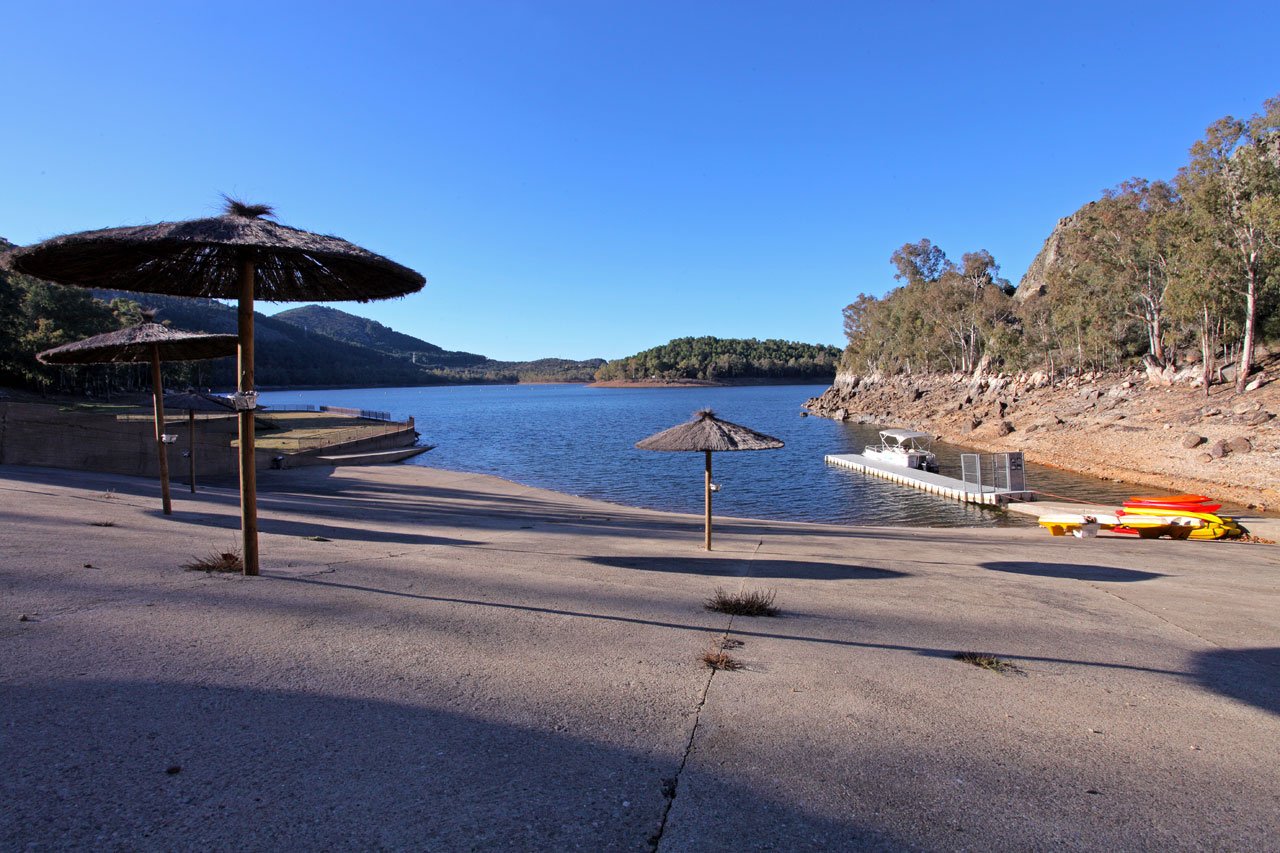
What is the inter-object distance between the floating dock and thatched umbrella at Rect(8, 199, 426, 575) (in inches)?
967

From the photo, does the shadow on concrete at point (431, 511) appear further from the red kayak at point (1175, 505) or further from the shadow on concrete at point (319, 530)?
the red kayak at point (1175, 505)

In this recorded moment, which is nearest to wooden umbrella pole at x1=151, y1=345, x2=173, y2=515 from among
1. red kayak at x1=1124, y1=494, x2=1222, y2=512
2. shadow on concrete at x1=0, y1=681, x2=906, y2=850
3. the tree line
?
shadow on concrete at x1=0, y1=681, x2=906, y2=850

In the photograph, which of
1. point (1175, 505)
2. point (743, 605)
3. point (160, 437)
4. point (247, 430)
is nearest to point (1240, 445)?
point (1175, 505)

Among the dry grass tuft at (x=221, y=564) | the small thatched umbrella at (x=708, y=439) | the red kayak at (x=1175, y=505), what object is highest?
the small thatched umbrella at (x=708, y=439)

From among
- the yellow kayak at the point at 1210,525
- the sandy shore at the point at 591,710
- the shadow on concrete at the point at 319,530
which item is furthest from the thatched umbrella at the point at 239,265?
the yellow kayak at the point at 1210,525

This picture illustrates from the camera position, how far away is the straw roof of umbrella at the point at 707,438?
10484 mm

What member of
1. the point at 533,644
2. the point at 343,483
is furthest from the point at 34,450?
the point at 533,644

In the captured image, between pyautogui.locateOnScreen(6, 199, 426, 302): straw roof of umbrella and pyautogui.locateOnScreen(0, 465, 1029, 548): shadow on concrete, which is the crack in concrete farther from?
pyautogui.locateOnScreen(0, 465, 1029, 548): shadow on concrete

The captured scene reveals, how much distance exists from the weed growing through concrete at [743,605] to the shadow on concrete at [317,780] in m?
3.02

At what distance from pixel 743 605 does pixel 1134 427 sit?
36654mm

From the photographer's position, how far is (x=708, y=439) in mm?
10539

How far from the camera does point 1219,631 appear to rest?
23.5ft

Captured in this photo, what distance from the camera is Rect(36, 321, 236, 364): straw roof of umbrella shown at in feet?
36.0

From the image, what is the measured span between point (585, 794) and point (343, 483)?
21518 mm
